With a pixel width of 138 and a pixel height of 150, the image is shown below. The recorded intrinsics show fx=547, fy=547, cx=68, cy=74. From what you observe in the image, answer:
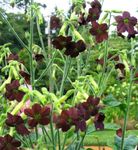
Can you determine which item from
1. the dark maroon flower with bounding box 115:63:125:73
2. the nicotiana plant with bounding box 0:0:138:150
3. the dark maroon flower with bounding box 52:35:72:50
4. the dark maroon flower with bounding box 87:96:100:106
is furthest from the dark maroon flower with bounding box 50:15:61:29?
the dark maroon flower with bounding box 87:96:100:106

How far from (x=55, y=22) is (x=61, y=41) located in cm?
63

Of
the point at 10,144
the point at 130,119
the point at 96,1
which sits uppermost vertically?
the point at 96,1

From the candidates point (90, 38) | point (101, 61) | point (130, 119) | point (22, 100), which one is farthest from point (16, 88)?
point (130, 119)

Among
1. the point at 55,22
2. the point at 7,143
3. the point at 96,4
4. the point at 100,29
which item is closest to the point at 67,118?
the point at 7,143

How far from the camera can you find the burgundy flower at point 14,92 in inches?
78.9

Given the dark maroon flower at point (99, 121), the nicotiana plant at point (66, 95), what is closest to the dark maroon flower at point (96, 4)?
the nicotiana plant at point (66, 95)

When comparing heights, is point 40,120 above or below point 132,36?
below

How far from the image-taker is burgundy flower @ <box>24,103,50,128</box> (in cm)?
179

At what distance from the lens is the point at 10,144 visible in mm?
1900

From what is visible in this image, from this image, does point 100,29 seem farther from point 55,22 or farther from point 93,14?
point 55,22

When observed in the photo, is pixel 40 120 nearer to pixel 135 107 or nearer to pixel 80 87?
pixel 80 87

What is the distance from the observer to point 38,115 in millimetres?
1787

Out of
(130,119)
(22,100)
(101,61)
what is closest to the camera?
(22,100)

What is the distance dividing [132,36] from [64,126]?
761mm
